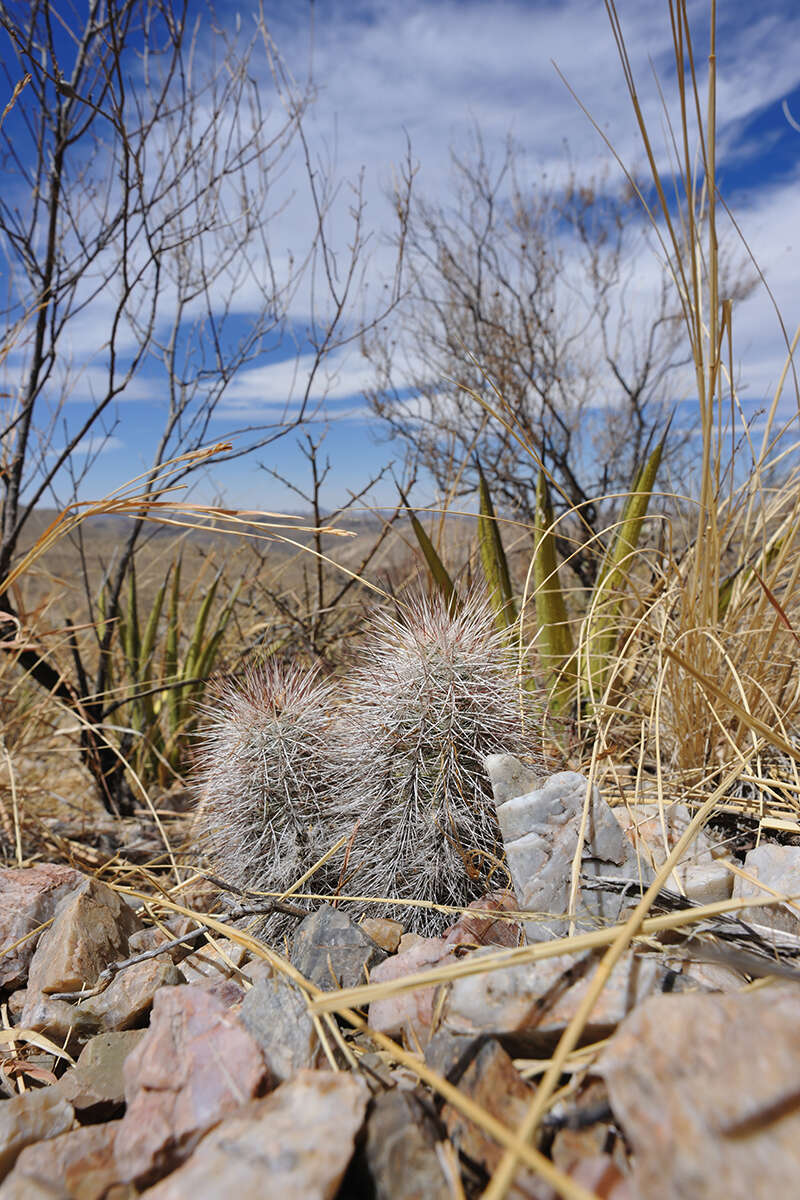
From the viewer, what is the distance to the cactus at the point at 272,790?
1.35 m

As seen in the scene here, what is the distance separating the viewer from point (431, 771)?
49.3 inches

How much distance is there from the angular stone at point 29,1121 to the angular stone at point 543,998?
0.49m

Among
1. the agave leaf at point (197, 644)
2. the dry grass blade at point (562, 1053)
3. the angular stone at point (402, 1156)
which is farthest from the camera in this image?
the agave leaf at point (197, 644)

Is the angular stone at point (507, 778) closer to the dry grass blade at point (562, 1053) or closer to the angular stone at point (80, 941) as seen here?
the dry grass blade at point (562, 1053)

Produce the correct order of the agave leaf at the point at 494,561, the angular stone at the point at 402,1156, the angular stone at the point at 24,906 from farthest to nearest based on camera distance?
the agave leaf at the point at 494,561, the angular stone at the point at 24,906, the angular stone at the point at 402,1156

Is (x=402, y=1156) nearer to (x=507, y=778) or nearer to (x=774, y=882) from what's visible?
(x=507, y=778)

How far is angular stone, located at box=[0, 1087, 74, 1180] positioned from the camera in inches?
31.9

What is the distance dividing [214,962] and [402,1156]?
2.23 ft

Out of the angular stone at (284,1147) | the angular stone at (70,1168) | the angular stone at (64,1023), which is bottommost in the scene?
the angular stone at (64,1023)

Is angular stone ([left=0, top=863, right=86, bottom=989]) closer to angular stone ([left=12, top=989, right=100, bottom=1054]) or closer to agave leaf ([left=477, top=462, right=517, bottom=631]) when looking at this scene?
angular stone ([left=12, top=989, right=100, bottom=1054])

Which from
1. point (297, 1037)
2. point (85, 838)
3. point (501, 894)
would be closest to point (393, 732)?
point (501, 894)

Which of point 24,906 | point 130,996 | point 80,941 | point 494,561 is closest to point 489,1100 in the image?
point 130,996

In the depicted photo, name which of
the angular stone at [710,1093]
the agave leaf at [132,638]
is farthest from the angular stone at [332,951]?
the agave leaf at [132,638]

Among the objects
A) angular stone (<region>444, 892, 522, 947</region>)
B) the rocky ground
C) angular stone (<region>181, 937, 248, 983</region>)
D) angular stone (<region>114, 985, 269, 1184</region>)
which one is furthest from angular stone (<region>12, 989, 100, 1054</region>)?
angular stone (<region>444, 892, 522, 947</region>)
